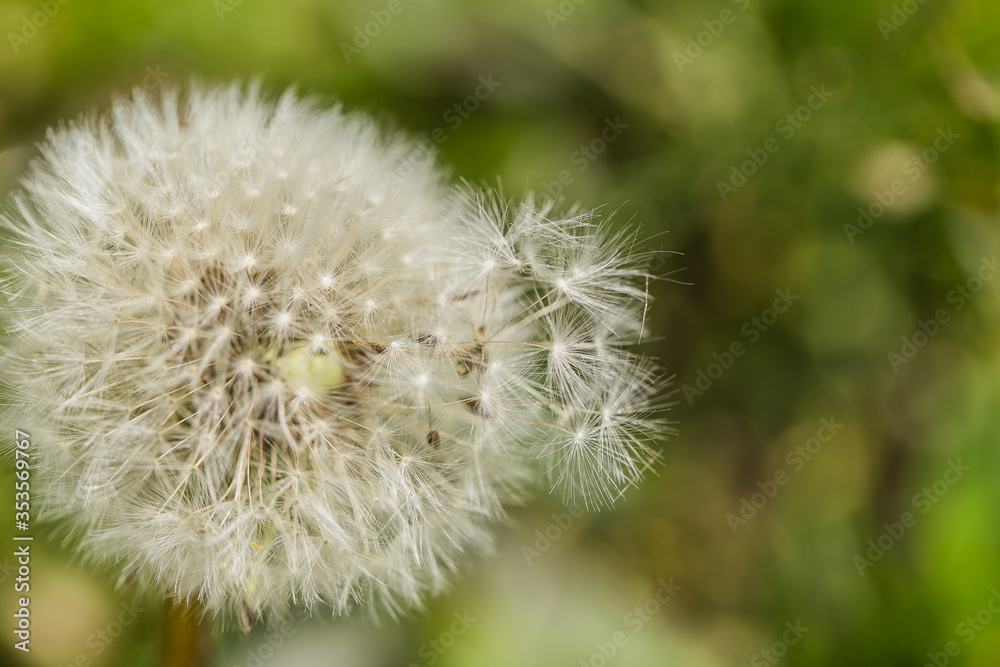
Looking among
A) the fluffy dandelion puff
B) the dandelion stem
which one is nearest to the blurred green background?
the dandelion stem

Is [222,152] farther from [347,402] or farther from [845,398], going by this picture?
[845,398]

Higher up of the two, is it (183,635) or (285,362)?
(285,362)

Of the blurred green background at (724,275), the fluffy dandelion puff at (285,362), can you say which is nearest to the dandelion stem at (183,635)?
the fluffy dandelion puff at (285,362)

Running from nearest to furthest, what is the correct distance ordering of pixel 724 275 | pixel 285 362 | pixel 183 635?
pixel 285 362 → pixel 183 635 → pixel 724 275

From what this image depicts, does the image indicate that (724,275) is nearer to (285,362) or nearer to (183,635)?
(285,362)

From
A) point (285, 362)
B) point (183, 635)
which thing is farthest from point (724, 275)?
point (183, 635)

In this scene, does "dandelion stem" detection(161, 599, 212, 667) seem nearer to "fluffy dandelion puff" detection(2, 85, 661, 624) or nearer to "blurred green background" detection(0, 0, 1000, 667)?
"fluffy dandelion puff" detection(2, 85, 661, 624)

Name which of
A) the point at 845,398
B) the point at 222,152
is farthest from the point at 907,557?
the point at 222,152

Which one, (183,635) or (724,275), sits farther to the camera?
(724,275)

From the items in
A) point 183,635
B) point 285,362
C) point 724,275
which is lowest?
point 183,635
